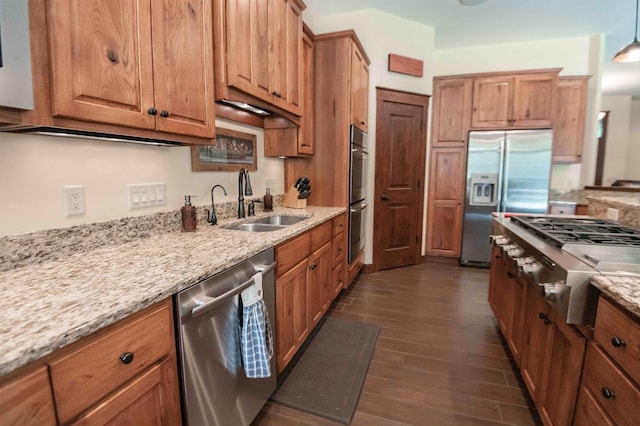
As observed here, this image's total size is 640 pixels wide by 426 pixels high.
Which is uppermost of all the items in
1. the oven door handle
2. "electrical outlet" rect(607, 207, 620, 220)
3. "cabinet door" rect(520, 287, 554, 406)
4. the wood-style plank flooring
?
"electrical outlet" rect(607, 207, 620, 220)

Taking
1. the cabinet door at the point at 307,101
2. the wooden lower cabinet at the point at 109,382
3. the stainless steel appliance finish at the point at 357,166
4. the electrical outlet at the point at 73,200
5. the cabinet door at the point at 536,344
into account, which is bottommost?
the cabinet door at the point at 536,344

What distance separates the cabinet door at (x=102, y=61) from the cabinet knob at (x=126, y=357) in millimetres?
725

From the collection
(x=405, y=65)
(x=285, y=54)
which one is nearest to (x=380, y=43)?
(x=405, y=65)

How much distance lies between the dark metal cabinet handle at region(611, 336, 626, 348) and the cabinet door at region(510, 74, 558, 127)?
359cm

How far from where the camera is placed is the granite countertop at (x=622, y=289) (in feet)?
2.68

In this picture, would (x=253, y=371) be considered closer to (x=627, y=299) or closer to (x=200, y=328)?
(x=200, y=328)

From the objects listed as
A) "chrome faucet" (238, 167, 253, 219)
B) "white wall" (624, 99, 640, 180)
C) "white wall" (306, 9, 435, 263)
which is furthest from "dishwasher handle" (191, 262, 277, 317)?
"white wall" (624, 99, 640, 180)

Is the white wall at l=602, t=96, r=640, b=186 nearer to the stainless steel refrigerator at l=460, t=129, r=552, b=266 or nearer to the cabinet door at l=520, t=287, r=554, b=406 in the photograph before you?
the stainless steel refrigerator at l=460, t=129, r=552, b=266

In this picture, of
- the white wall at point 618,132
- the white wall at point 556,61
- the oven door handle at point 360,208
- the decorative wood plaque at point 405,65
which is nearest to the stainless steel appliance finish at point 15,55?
the oven door handle at point 360,208

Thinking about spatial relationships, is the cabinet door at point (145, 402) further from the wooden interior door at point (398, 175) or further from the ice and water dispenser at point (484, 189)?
the ice and water dispenser at point (484, 189)

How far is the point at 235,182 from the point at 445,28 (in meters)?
3.26

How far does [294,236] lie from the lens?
1.72m

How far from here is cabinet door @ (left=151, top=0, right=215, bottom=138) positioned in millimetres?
1206

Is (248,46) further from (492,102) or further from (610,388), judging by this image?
(492,102)
